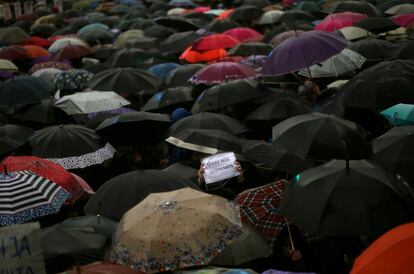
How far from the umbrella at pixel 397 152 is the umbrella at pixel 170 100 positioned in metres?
4.28

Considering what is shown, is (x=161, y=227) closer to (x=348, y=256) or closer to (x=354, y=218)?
(x=354, y=218)

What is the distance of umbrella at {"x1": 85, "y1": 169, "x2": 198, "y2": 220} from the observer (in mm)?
5465

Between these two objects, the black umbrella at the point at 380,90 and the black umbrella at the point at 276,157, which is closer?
the black umbrella at the point at 276,157

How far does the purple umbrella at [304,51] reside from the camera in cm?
830

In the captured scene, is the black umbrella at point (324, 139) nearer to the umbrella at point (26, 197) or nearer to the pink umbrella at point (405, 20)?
the umbrella at point (26, 197)

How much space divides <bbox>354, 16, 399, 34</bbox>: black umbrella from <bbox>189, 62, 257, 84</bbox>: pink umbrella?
364 centimetres

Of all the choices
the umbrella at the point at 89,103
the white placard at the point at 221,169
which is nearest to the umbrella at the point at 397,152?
the white placard at the point at 221,169

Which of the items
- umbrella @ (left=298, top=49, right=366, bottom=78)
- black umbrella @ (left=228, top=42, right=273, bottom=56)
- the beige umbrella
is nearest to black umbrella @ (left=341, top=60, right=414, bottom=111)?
umbrella @ (left=298, top=49, right=366, bottom=78)

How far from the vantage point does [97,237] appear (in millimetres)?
4707

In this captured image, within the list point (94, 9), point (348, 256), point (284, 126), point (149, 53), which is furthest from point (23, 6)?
point (348, 256)

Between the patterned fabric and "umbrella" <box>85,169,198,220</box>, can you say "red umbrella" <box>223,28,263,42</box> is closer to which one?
the patterned fabric

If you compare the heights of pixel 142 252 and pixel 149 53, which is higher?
pixel 142 252

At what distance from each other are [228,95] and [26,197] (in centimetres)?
395

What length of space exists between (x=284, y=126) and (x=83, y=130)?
103 inches
